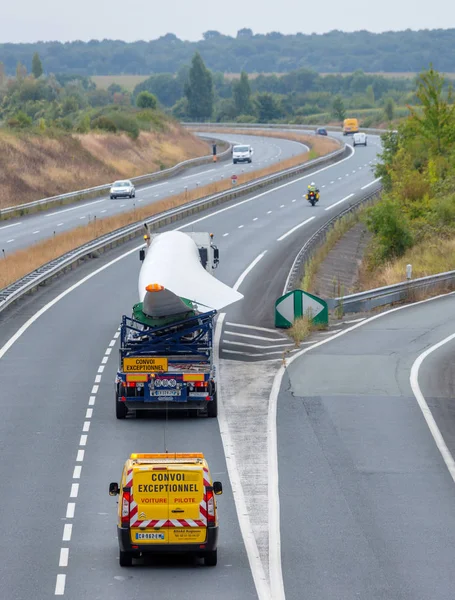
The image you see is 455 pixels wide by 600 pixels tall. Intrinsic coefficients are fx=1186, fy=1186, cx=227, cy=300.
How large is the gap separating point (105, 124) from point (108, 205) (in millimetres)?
46433

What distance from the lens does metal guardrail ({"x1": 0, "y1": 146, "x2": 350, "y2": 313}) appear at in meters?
41.7

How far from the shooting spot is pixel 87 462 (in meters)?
22.4

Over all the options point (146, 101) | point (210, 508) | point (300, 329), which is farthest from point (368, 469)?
point (146, 101)

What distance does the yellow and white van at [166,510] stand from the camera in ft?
50.5

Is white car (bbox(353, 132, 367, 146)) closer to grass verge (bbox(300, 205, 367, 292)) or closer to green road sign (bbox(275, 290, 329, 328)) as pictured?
grass verge (bbox(300, 205, 367, 292))

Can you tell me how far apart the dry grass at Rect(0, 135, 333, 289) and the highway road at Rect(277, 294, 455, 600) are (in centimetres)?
1664

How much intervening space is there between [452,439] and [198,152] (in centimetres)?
10917

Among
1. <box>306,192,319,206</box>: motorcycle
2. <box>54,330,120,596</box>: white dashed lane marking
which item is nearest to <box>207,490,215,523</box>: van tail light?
<box>54,330,120,596</box>: white dashed lane marking

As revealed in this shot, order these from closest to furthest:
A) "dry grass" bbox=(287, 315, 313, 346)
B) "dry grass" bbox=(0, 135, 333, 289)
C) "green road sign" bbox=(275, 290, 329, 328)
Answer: "dry grass" bbox=(287, 315, 313, 346) → "green road sign" bbox=(275, 290, 329, 328) → "dry grass" bbox=(0, 135, 333, 289)

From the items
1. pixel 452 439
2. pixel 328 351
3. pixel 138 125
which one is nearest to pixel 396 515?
pixel 452 439

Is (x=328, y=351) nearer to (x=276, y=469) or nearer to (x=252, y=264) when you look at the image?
(x=276, y=469)

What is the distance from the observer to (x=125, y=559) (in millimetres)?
16141

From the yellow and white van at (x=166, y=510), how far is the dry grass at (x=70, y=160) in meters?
66.8

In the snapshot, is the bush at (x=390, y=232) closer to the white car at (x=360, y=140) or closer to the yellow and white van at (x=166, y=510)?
the yellow and white van at (x=166, y=510)
